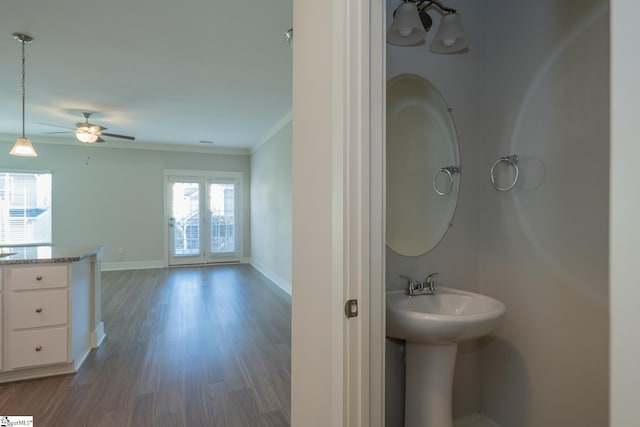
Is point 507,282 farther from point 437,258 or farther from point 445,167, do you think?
point 445,167

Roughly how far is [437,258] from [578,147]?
78 cm

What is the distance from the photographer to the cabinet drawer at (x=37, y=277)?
7.55 feet

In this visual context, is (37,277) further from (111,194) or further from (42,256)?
(111,194)

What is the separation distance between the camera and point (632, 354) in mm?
385

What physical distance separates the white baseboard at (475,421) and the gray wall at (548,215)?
35 millimetres

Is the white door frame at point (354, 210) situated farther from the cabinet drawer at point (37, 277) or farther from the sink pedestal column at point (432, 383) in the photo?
the cabinet drawer at point (37, 277)

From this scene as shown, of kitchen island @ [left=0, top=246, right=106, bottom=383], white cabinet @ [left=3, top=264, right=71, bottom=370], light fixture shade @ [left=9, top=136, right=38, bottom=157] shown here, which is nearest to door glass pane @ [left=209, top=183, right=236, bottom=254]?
light fixture shade @ [left=9, top=136, right=38, bottom=157]

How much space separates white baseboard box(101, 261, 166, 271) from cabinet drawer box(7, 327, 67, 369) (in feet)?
15.0

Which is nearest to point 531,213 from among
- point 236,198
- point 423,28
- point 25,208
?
point 423,28

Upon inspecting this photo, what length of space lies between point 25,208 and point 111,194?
1.38 meters

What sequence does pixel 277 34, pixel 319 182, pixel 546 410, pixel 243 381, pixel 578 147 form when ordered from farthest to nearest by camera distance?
pixel 277 34 < pixel 243 381 < pixel 546 410 < pixel 578 147 < pixel 319 182

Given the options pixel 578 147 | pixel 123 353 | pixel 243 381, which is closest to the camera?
pixel 578 147

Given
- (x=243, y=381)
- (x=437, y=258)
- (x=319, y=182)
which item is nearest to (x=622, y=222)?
(x=319, y=182)

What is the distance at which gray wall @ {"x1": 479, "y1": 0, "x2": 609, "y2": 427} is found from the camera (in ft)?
4.50
